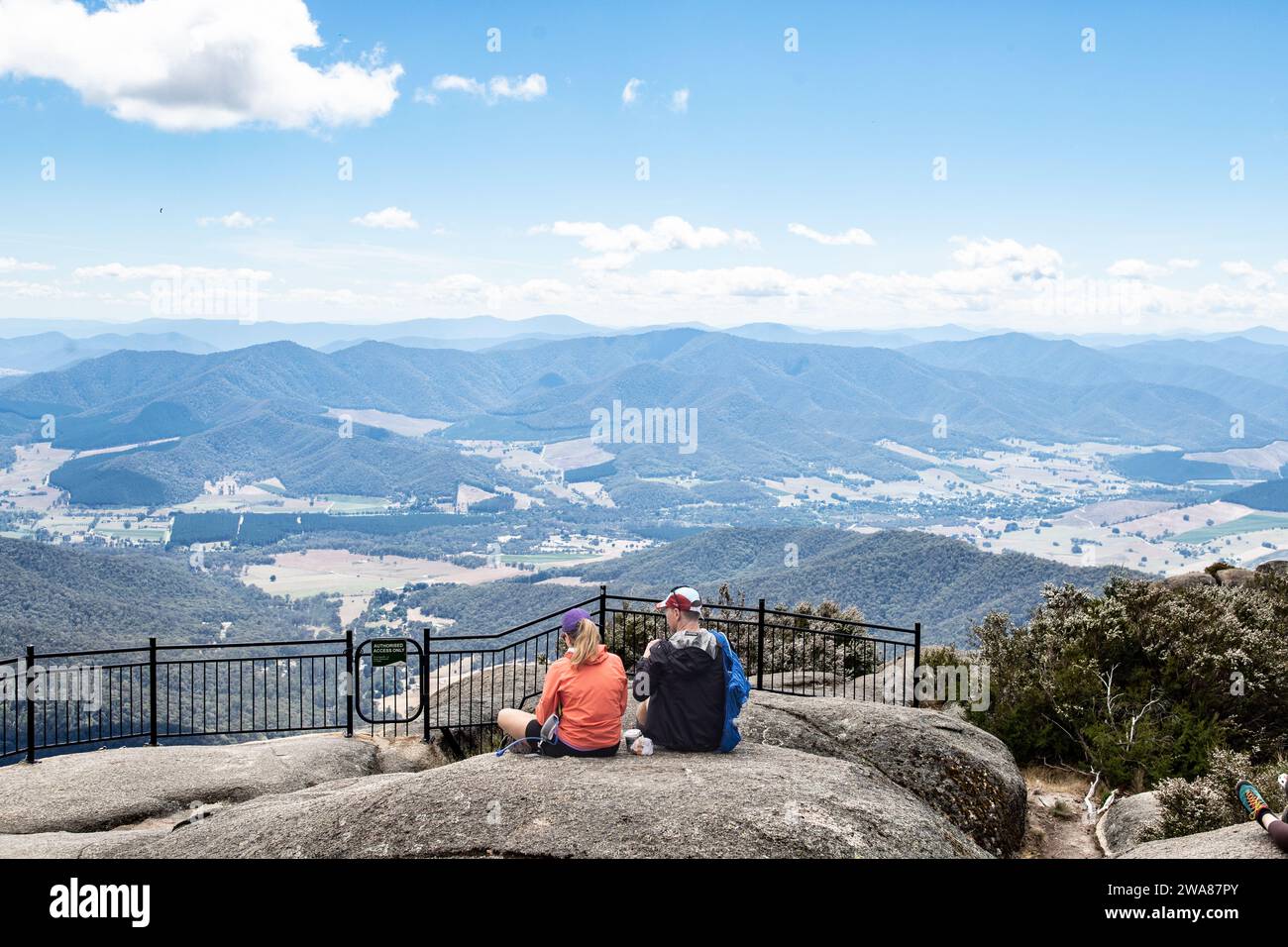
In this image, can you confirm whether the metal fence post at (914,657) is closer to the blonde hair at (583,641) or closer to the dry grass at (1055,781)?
the dry grass at (1055,781)

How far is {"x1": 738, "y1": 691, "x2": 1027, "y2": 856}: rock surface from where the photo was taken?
927cm

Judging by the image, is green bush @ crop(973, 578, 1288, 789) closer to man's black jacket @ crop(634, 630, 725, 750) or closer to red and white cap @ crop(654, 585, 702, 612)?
man's black jacket @ crop(634, 630, 725, 750)

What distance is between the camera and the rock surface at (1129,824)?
916 cm

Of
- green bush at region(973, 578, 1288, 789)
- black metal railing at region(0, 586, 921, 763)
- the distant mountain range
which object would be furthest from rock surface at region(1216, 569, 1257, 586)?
the distant mountain range

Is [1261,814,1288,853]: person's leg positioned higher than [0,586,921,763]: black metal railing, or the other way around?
[1261,814,1288,853]: person's leg

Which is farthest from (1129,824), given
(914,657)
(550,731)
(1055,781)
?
(550,731)

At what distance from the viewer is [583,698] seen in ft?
25.3

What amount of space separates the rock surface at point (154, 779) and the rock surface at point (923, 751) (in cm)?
515

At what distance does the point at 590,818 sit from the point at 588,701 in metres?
1.75

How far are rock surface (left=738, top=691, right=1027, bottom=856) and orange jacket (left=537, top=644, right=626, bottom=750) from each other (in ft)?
8.06

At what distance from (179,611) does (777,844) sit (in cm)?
14674

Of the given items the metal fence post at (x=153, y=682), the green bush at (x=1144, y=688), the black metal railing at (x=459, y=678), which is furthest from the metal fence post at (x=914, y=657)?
the metal fence post at (x=153, y=682)

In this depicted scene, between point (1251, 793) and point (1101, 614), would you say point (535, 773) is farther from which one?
point (1101, 614)
